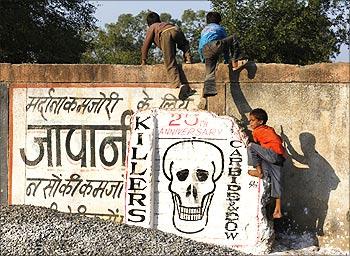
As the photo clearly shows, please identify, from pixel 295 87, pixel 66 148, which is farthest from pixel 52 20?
pixel 295 87

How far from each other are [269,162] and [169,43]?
1.77 m

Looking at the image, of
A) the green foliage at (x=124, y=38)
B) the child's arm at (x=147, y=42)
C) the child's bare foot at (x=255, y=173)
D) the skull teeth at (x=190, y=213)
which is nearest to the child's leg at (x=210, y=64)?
the child's arm at (x=147, y=42)

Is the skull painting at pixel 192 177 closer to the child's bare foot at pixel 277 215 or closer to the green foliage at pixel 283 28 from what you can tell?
the child's bare foot at pixel 277 215

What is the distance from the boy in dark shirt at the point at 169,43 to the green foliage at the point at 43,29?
9.85 meters

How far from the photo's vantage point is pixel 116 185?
287 inches

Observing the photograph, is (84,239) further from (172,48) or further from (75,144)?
(172,48)

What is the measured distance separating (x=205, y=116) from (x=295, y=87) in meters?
0.98

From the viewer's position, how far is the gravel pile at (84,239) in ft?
19.8

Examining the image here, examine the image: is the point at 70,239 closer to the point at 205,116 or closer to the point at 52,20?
the point at 205,116

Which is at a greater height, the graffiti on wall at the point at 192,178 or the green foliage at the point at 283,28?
the green foliage at the point at 283,28

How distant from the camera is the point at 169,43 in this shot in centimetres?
720

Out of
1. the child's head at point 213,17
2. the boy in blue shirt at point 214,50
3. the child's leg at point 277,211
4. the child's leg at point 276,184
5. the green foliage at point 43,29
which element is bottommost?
the child's leg at point 277,211

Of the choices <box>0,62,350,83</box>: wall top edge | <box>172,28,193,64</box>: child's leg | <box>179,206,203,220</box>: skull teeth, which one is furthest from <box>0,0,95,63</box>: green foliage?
<box>179,206,203,220</box>: skull teeth

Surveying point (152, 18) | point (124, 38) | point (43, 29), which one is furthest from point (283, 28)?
point (124, 38)
